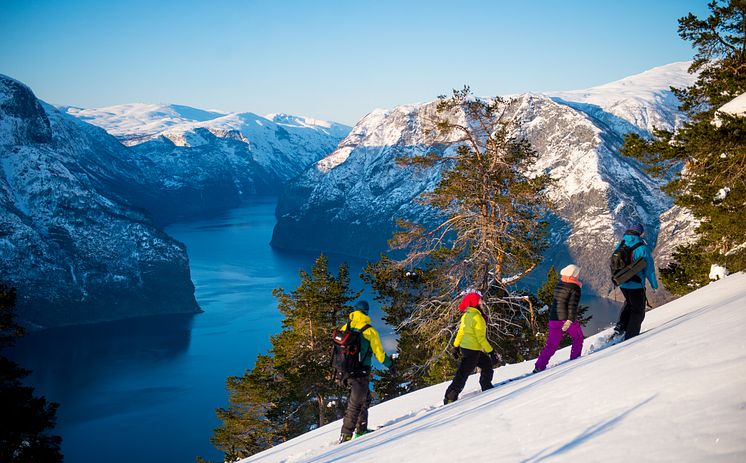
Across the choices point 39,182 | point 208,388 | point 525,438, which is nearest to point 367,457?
point 525,438

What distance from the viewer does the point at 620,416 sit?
458 centimetres

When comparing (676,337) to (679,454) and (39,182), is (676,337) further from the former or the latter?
(39,182)

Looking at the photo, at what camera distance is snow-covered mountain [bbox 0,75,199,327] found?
155m

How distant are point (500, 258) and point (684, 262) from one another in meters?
9.09

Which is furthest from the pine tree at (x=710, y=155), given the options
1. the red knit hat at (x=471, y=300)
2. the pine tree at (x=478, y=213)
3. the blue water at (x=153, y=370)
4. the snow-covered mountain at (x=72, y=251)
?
the snow-covered mountain at (x=72, y=251)

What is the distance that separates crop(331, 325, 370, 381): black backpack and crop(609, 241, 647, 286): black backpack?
194 inches

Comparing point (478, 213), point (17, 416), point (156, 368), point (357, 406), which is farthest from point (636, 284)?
point (156, 368)

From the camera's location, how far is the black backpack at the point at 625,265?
30.6ft

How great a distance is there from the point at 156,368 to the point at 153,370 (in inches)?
35.5

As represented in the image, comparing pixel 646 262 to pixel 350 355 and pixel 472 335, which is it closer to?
pixel 472 335

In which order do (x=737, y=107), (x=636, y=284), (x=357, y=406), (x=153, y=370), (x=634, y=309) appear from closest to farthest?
(x=357, y=406) → (x=636, y=284) → (x=634, y=309) → (x=737, y=107) → (x=153, y=370)

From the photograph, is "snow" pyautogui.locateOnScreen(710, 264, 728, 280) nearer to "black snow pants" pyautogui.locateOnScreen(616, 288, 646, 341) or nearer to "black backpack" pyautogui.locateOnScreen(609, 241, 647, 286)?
"black snow pants" pyautogui.locateOnScreen(616, 288, 646, 341)

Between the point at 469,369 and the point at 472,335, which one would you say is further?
the point at 469,369

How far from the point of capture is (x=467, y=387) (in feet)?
37.2
